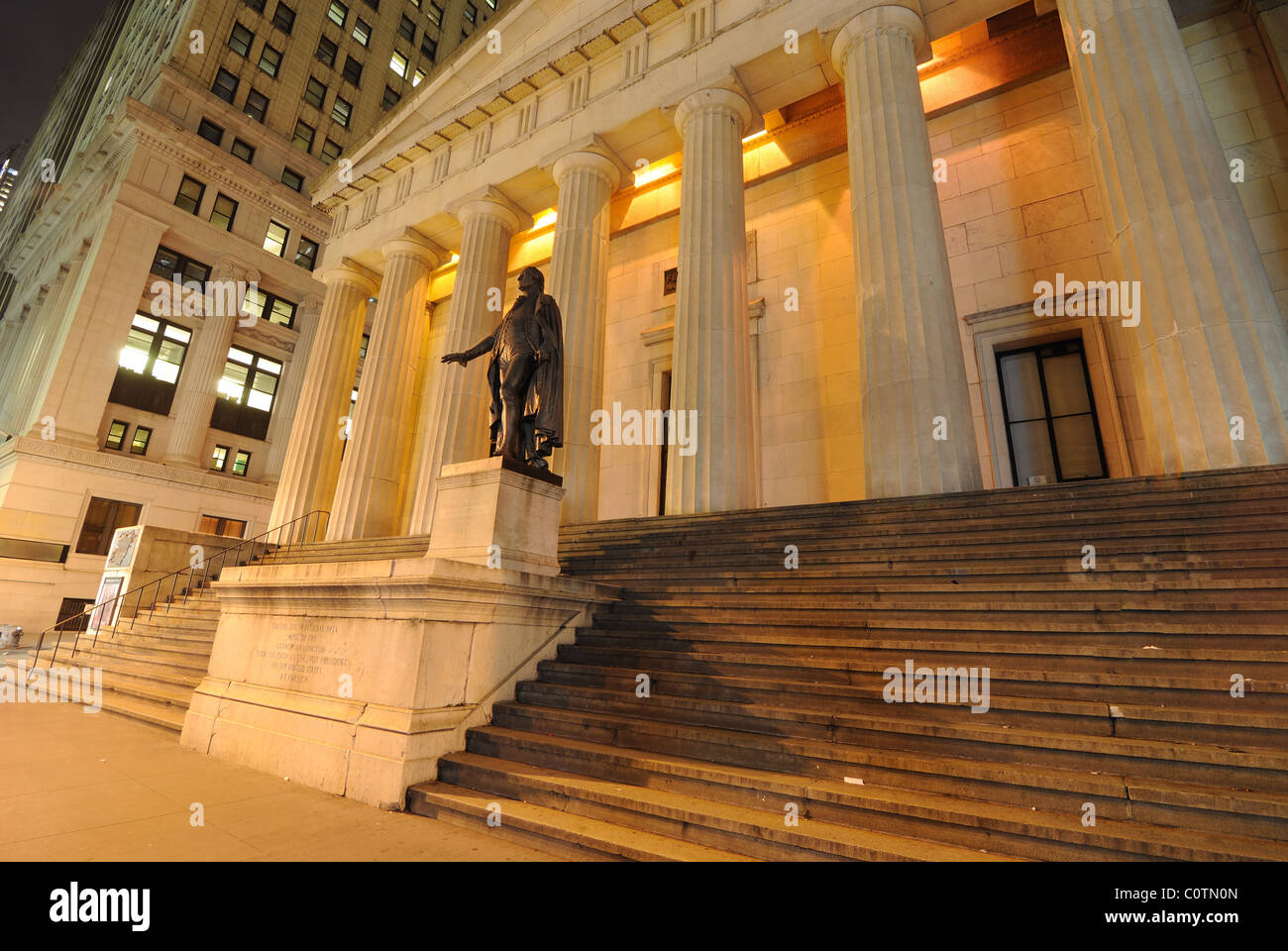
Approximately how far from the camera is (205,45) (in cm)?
3108

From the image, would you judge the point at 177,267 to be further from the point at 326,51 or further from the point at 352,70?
the point at 352,70

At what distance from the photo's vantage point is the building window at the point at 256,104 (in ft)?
108

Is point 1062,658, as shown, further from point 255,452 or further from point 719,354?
point 255,452

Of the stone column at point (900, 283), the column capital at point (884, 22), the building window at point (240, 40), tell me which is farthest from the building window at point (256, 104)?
the stone column at point (900, 283)

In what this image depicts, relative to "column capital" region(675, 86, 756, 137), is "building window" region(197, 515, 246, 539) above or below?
below

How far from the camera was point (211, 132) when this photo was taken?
102ft

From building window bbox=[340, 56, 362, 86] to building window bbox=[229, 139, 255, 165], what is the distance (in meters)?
9.22

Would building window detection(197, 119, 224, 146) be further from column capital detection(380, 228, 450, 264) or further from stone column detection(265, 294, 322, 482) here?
column capital detection(380, 228, 450, 264)

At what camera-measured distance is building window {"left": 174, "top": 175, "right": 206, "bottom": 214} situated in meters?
29.3

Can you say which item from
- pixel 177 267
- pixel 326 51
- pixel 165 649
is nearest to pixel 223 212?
pixel 177 267

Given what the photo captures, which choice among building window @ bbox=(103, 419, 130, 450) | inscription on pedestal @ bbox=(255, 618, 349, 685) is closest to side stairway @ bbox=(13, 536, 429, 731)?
inscription on pedestal @ bbox=(255, 618, 349, 685)
